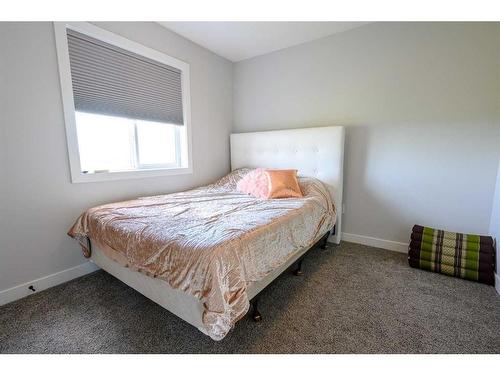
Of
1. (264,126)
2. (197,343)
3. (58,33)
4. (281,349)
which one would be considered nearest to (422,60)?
(264,126)

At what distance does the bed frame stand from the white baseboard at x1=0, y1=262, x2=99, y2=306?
253 mm

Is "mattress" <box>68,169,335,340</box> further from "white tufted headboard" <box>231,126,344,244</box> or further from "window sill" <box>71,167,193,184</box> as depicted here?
"white tufted headboard" <box>231,126,344,244</box>

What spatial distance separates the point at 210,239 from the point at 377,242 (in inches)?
87.1

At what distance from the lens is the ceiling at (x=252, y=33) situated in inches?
91.4

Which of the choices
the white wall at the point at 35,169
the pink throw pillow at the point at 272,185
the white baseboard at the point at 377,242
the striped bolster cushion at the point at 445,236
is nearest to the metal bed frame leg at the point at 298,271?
the pink throw pillow at the point at 272,185


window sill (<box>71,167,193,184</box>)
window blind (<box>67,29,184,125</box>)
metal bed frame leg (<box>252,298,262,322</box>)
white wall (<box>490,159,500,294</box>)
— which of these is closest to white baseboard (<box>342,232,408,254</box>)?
white wall (<box>490,159,500,294</box>)

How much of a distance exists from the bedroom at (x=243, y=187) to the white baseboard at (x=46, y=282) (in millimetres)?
11

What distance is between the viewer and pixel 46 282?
1.76 meters

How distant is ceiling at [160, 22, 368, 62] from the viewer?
7.61ft

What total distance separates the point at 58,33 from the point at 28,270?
1.82 meters

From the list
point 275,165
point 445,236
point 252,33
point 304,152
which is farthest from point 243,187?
point 445,236

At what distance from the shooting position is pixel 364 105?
244cm

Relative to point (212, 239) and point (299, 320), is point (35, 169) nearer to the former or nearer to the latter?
point (212, 239)

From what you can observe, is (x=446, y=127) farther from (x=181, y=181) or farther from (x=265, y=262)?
(x=181, y=181)
